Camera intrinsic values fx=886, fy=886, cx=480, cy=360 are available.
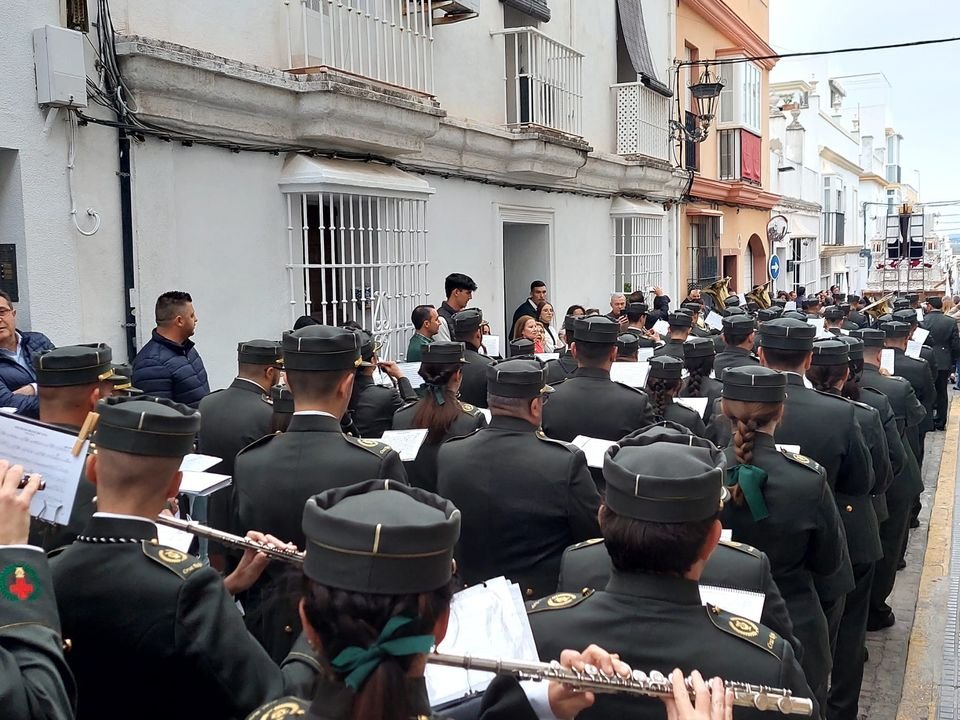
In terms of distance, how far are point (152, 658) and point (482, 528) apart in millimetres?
1565

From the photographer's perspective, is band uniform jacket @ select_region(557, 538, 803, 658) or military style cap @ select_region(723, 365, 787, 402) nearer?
band uniform jacket @ select_region(557, 538, 803, 658)

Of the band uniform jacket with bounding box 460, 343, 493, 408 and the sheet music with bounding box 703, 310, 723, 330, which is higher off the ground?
the sheet music with bounding box 703, 310, 723, 330

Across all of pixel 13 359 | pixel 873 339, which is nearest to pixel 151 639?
pixel 13 359

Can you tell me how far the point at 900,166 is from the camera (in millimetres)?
60906

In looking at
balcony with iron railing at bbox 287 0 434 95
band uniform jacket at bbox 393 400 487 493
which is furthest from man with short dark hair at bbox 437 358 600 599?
balcony with iron railing at bbox 287 0 434 95

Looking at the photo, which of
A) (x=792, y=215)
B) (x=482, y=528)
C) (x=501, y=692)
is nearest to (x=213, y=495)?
(x=482, y=528)

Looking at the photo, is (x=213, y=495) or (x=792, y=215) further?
(x=792, y=215)

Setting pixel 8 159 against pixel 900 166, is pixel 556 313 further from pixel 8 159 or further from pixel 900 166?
pixel 900 166

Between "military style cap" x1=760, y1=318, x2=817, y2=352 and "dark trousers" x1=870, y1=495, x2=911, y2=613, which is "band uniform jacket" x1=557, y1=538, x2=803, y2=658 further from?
"dark trousers" x1=870, y1=495, x2=911, y2=613

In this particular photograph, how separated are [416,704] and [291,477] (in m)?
1.83

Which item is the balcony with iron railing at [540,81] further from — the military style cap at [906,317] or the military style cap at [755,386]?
the military style cap at [755,386]

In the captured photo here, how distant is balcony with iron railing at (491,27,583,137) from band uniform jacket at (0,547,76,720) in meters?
9.57

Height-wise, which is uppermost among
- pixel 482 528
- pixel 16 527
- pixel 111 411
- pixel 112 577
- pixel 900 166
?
pixel 900 166

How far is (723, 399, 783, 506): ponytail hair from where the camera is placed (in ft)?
10.9
